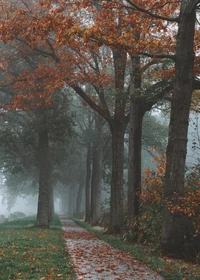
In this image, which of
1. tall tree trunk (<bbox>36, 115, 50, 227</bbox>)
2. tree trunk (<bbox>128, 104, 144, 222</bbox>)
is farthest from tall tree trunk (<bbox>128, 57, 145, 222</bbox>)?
tall tree trunk (<bbox>36, 115, 50, 227</bbox>)

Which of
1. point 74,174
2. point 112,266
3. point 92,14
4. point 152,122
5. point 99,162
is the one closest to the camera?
point 112,266

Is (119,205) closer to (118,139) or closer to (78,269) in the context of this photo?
(118,139)

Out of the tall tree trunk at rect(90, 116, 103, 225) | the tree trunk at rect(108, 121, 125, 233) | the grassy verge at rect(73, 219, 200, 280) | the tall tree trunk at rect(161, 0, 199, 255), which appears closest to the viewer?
the grassy verge at rect(73, 219, 200, 280)

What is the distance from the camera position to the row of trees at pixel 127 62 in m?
8.66

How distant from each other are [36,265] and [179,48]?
6203 millimetres

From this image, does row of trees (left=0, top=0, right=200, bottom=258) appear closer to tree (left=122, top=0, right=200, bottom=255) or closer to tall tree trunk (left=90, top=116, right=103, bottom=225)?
tree (left=122, top=0, right=200, bottom=255)

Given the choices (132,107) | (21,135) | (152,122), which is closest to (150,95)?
(132,107)

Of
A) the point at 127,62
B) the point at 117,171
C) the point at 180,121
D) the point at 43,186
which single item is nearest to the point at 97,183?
the point at 43,186

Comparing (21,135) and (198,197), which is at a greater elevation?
(21,135)

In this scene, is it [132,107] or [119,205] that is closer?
[132,107]

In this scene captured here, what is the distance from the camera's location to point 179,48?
28.6 ft

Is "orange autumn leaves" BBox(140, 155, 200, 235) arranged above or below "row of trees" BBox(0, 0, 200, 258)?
below

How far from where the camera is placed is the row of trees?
341 inches

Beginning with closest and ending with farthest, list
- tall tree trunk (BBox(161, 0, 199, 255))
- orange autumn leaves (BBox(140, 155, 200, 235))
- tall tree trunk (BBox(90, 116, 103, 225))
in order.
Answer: orange autumn leaves (BBox(140, 155, 200, 235))
tall tree trunk (BBox(161, 0, 199, 255))
tall tree trunk (BBox(90, 116, 103, 225))
